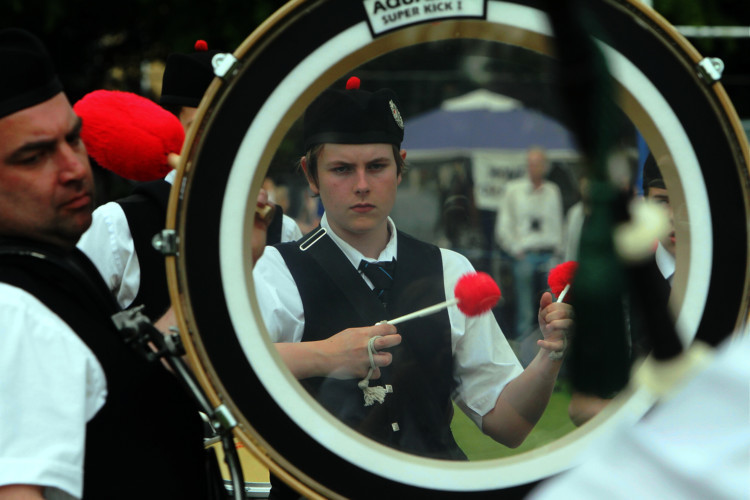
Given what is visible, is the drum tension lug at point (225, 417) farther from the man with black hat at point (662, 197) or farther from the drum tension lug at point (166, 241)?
the man with black hat at point (662, 197)

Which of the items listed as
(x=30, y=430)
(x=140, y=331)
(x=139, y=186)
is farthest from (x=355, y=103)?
(x=139, y=186)

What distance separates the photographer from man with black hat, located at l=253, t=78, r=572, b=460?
145 cm

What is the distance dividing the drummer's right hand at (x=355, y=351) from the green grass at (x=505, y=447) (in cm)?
18

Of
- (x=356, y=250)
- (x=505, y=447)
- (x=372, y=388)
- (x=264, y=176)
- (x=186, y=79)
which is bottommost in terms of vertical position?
(x=505, y=447)

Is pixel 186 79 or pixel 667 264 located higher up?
pixel 186 79

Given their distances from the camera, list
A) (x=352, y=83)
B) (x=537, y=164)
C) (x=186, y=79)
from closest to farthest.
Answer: (x=352, y=83) < (x=186, y=79) < (x=537, y=164)

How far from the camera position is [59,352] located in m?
1.25

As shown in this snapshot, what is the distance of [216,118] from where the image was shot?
1.31 meters

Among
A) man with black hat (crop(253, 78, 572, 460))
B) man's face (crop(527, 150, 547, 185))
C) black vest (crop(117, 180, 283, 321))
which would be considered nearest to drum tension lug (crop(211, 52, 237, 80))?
man with black hat (crop(253, 78, 572, 460))

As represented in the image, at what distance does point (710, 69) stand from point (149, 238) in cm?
149

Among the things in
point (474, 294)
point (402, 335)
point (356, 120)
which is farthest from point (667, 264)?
point (356, 120)

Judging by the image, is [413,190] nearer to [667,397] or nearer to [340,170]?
[340,170]

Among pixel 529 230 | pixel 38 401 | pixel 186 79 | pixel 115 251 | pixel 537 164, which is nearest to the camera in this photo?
pixel 38 401

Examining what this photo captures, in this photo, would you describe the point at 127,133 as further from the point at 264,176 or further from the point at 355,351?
the point at 355,351
